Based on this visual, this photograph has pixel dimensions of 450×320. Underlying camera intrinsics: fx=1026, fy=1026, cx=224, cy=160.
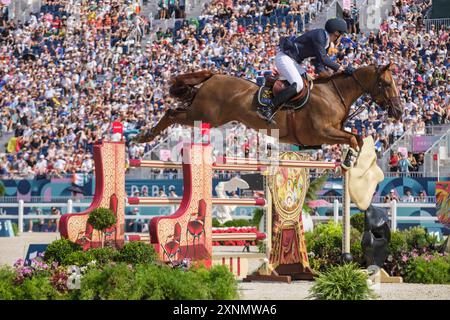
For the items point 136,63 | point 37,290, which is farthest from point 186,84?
point 136,63

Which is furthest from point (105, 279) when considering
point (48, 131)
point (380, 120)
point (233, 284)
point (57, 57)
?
point (57, 57)

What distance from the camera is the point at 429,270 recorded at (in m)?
11.5

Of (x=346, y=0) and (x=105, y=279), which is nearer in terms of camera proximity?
(x=105, y=279)

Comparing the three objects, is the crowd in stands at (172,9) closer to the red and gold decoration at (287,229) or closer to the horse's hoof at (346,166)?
the red and gold decoration at (287,229)

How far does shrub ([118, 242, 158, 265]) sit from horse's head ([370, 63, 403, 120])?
3041 millimetres

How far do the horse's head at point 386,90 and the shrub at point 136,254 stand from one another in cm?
304

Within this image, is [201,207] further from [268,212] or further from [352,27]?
[352,27]

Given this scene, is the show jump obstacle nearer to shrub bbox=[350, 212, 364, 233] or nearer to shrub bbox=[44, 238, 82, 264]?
shrub bbox=[44, 238, 82, 264]

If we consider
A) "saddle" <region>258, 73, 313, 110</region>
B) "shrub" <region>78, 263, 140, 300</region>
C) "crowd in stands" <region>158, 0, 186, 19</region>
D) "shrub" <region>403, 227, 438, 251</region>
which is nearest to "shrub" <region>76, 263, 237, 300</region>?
"shrub" <region>78, 263, 140, 300</region>

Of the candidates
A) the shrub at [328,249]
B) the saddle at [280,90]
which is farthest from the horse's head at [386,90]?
the shrub at [328,249]

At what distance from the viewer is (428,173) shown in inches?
811

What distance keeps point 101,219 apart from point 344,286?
239 cm

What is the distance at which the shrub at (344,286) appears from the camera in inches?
327

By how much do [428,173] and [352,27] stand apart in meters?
7.41
